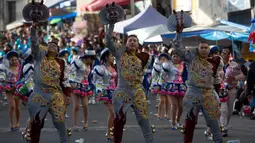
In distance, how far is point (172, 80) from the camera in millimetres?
16969

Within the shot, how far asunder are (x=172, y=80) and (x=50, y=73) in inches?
243

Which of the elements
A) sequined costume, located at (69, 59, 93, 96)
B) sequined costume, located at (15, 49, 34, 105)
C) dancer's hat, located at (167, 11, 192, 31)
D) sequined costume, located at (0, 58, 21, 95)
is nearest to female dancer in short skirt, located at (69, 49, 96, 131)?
sequined costume, located at (69, 59, 93, 96)

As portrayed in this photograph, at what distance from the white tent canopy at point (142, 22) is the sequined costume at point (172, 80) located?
30.8 feet

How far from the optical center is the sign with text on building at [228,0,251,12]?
80.5 feet

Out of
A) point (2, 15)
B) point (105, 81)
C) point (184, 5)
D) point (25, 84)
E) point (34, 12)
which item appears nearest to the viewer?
point (34, 12)

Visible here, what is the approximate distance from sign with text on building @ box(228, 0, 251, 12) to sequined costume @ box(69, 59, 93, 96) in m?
9.23

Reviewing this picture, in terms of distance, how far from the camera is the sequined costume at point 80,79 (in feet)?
54.3

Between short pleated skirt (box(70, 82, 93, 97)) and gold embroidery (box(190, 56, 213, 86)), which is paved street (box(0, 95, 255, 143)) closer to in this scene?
short pleated skirt (box(70, 82, 93, 97))

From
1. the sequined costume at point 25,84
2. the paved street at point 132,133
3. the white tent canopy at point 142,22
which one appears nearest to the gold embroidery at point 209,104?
the paved street at point 132,133

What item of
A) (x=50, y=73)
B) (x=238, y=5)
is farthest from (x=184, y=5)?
(x=50, y=73)

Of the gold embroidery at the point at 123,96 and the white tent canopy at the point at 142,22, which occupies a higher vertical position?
the white tent canopy at the point at 142,22

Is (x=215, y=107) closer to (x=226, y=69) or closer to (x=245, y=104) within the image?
(x=226, y=69)

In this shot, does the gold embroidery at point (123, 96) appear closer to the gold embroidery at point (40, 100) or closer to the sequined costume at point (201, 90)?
the sequined costume at point (201, 90)

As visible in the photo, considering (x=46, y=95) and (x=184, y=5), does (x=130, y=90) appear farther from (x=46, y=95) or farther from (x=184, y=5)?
(x=184, y=5)
